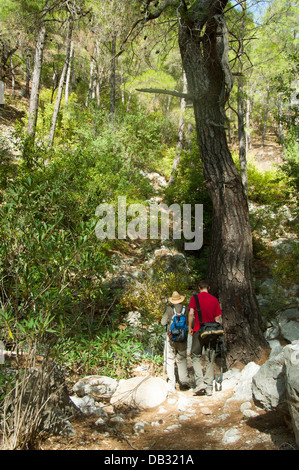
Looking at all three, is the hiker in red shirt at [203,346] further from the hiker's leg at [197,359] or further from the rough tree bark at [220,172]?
the rough tree bark at [220,172]

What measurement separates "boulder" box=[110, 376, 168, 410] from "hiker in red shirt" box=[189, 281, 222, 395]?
18.7 inches

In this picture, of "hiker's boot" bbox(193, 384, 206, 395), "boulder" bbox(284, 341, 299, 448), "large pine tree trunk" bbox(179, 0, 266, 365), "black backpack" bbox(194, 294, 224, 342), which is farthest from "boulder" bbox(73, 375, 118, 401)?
"boulder" bbox(284, 341, 299, 448)

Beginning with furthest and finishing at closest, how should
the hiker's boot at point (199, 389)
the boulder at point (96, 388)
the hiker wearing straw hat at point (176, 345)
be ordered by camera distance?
1. the hiker wearing straw hat at point (176, 345)
2. the hiker's boot at point (199, 389)
3. the boulder at point (96, 388)

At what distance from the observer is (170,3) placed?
571 centimetres

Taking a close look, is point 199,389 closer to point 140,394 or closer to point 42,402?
point 140,394

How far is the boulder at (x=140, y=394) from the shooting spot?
411cm

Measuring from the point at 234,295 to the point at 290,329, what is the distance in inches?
84.7

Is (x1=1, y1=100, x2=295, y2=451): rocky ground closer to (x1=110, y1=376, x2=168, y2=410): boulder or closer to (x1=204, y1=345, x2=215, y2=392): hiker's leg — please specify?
(x1=110, y1=376, x2=168, y2=410): boulder

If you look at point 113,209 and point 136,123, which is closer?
point 113,209

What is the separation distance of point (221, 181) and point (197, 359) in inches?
113

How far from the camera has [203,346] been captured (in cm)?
463

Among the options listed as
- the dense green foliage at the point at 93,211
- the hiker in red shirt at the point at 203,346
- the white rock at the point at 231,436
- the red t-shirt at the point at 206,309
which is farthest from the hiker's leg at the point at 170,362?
the white rock at the point at 231,436
